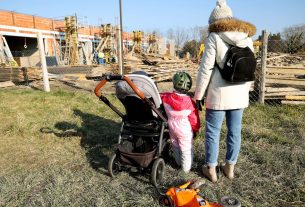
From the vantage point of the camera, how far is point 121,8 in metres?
7.44

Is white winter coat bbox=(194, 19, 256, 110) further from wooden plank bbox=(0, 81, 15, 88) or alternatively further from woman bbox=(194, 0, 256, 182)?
wooden plank bbox=(0, 81, 15, 88)

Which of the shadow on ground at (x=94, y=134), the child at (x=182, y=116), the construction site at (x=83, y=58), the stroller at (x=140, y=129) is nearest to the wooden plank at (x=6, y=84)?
the construction site at (x=83, y=58)

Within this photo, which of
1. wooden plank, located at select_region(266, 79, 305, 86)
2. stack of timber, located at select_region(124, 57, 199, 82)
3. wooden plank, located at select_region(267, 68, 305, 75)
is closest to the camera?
wooden plank, located at select_region(266, 79, 305, 86)

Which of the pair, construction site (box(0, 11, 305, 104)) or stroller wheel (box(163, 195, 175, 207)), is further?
construction site (box(0, 11, 305, 104))

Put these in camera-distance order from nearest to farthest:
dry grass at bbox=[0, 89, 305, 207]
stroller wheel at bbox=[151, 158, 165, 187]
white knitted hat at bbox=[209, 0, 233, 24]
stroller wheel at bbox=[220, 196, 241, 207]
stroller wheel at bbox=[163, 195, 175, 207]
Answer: stroller wheel at bbox=[220, 196, 241, 207], stroller wheel at bbox=[163, 195, 175, 207], white knitted hat at bbox=[209, 0, 233, 24], dry grass at bbox=[0, 89, 305, 207], stroller wheel at bbox=[151, 158, 165, 187]

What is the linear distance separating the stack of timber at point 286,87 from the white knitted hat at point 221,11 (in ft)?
13.9

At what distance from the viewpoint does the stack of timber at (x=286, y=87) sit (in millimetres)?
6309

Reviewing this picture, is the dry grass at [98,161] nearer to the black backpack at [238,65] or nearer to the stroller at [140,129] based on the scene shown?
the stroller at [140,129]

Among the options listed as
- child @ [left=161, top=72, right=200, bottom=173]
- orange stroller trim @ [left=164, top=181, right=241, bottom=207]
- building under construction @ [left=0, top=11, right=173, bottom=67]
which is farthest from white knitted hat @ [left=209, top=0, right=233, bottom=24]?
building under construction @ [left=0, top=11, right=173, bottom=67]

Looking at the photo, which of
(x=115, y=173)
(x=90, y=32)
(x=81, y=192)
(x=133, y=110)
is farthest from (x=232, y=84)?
(x=90, y=32)

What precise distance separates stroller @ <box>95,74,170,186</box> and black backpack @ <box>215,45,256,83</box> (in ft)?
2.99

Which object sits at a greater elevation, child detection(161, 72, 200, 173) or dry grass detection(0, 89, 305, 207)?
child detection(161, 72, 200, 173)

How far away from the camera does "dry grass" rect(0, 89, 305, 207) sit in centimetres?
289

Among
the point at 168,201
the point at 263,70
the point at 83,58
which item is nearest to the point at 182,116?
the point at 168,201
